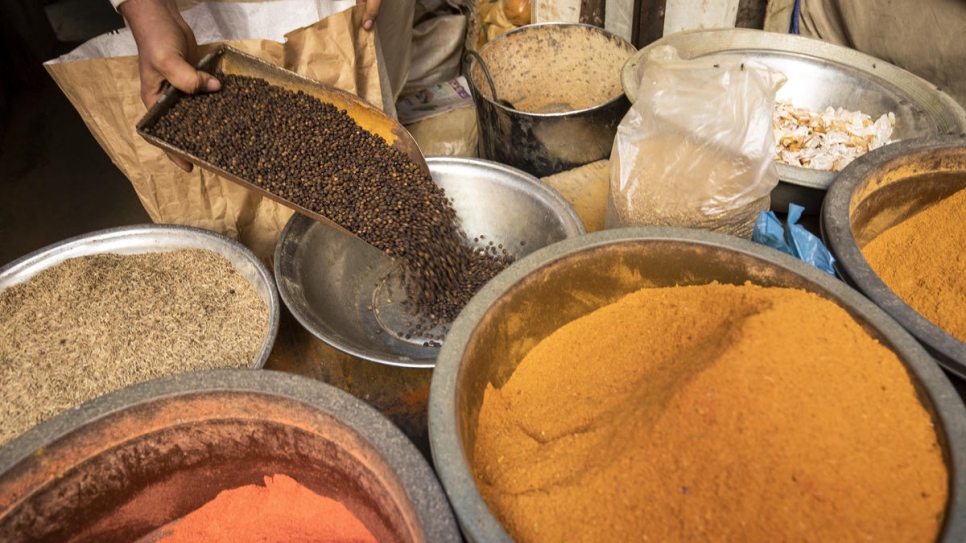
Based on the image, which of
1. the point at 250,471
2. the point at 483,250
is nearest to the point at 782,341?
the point at 250,471

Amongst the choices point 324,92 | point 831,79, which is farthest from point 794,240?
point 324,92

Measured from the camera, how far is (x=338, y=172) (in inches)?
62.4

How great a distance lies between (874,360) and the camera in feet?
2.68

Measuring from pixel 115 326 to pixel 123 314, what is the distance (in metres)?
0.04

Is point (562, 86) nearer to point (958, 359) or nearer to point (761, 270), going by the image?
point (761, 270)

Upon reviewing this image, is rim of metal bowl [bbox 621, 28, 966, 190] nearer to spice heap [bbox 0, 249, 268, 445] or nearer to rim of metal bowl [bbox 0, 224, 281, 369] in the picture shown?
rim of metal bowl [bbox 0, 224, 281, 369]

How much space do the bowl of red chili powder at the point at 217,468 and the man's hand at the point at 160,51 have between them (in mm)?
878

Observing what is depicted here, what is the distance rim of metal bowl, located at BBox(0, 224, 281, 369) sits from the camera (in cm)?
154

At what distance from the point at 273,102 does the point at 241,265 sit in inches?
18.2

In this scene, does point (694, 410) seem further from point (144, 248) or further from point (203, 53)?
point (203, 53)

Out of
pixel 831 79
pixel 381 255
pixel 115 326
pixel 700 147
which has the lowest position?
pixel 381 255

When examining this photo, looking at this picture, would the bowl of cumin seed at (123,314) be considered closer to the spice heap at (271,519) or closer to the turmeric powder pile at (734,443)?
the spice heap at (271,519)

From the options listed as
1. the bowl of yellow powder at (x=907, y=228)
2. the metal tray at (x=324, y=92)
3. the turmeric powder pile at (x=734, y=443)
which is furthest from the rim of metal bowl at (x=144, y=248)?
the bowl of yellow powder at (x=907, y=228)

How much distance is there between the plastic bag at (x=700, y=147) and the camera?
131 centimetres
